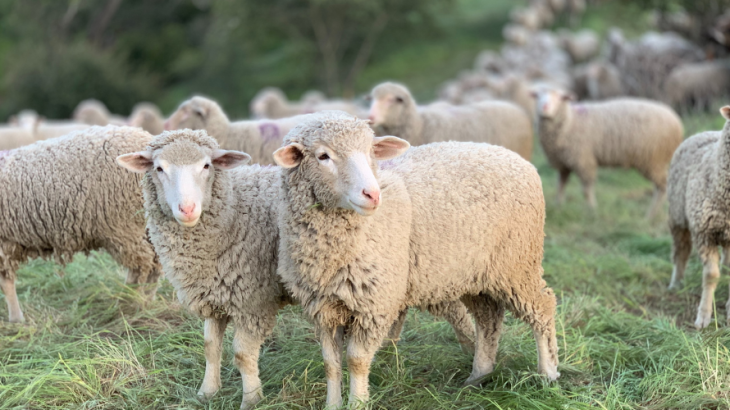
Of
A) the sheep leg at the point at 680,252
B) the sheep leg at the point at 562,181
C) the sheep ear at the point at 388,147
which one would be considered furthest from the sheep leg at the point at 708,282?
the sheep leg at the point at 562,181

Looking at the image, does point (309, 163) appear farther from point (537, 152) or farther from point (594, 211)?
point (537, 152)

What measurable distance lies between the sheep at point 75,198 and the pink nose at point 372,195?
2004 millimetres

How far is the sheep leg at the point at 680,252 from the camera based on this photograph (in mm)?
4828

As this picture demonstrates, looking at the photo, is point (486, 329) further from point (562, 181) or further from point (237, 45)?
point (237, 45)

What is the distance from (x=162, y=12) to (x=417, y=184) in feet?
93.2

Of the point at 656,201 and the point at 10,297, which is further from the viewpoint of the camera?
the point at 656,201

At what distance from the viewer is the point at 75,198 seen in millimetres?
3973

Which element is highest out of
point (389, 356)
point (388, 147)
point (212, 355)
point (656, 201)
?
point (388, 147)

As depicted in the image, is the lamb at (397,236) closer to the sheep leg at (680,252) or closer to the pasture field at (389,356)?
the pasture field at (389,356)

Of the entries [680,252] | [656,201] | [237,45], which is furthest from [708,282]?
[237,45]

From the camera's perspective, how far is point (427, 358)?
3.62 metres

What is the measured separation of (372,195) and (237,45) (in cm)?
2274

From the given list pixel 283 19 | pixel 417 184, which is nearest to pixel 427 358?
pixel 417 184

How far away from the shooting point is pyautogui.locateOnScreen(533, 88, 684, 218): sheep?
7785 mm
